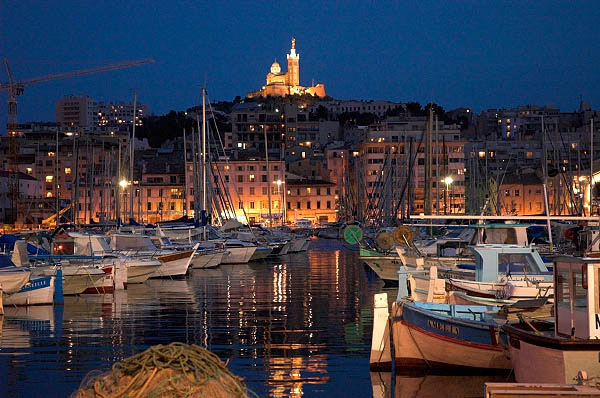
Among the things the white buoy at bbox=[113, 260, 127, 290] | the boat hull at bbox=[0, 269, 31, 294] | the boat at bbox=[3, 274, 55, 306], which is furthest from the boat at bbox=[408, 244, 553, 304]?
the white buoy at bbox=[113, 260, 127, 290]

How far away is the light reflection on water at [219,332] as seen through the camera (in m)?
18.9

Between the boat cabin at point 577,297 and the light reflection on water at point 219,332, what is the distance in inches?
159

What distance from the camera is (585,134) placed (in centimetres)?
17288

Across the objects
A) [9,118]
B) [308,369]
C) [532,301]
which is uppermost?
[9,118]

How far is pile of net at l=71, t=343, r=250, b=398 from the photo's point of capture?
30.3 feet

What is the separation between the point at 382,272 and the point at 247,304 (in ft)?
34.4

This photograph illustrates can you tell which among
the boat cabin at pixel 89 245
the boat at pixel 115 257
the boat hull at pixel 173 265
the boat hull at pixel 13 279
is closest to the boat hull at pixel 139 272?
the boat at pixel 115 257

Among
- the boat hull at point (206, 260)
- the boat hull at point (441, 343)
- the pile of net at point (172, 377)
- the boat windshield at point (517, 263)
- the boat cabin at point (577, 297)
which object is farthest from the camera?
the boat hull at point (206, 260)

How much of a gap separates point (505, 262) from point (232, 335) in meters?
7.22

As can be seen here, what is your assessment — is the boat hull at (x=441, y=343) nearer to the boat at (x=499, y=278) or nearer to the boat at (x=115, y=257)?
the boat at (x=499, y=278)

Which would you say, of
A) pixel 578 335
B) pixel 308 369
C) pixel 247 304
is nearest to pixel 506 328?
pixel 578 335

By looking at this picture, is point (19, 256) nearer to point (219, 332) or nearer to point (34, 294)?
point (34, 294)

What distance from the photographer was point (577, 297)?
15078 mm

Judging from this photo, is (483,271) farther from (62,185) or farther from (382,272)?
(62,185)
